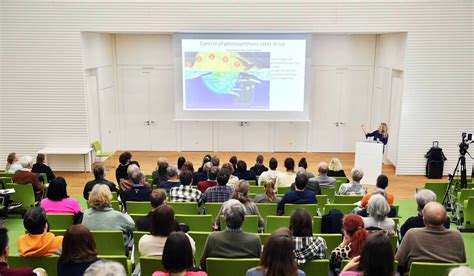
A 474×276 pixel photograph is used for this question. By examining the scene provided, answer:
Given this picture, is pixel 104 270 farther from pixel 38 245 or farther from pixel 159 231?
pixel 38 245

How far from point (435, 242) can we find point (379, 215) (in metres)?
0.68

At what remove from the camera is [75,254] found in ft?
10.4

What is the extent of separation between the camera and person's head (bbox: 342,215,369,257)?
11.4ft

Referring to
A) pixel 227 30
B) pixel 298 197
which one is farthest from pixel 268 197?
pixel 227 30

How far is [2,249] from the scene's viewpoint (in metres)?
3.14

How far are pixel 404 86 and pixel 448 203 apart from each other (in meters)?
3.76

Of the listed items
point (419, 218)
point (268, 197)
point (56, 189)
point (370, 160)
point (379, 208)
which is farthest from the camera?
point (370, 160)

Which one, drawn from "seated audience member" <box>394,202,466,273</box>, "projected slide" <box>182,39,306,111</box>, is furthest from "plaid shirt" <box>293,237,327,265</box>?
"projected slide" <box>182,39,306,111</box>

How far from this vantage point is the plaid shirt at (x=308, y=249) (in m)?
3.50

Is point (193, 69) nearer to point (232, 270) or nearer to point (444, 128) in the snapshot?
point (444, 128)

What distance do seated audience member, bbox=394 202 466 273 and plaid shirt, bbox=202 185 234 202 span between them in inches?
102

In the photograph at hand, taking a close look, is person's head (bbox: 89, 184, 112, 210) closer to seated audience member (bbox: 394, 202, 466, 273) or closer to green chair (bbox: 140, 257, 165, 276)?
green chair (bbox: 140, 257, 165, 276)

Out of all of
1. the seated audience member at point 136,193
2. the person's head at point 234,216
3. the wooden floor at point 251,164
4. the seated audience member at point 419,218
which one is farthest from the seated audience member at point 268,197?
the wooden floor at point 251,164

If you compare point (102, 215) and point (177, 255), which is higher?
point (177, 255)
